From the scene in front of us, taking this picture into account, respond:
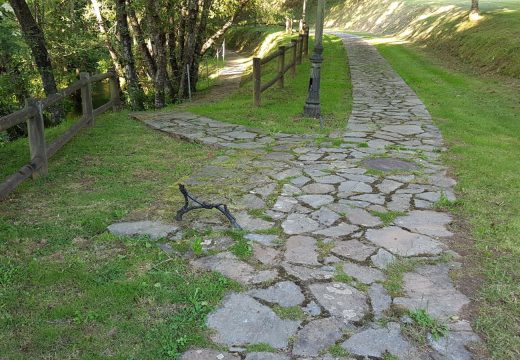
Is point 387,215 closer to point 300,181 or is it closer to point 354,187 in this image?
point 354,187

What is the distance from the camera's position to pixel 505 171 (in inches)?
225

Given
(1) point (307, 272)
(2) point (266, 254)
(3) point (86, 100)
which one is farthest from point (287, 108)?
(1) point (307, 272)

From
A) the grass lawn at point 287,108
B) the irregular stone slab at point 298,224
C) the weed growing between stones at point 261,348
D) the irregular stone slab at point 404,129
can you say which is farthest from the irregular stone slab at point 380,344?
the irregular stone slab at point 404,129

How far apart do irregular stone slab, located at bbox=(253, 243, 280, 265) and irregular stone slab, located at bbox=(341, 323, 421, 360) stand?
0.98 metres

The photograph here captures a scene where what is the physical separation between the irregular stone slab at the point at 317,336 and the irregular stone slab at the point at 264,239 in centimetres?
106

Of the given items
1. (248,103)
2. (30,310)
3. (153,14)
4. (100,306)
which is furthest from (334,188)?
(153,14)

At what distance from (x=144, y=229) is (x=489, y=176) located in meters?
4.11

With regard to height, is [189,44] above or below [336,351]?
above

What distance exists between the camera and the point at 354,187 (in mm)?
5105

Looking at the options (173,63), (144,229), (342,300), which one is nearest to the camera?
(342,300)

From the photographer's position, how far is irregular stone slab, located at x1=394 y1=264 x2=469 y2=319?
2.93m

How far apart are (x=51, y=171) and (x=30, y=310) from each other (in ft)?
10.5

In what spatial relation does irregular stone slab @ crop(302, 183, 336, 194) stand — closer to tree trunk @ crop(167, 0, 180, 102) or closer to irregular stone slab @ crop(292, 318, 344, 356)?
irregular stone slab @ crop(292, 318, 344, 356)

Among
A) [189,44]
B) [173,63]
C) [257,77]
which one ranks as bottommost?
[257,77]
